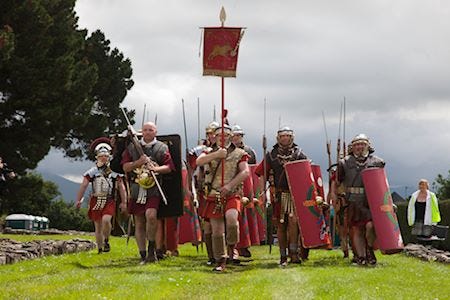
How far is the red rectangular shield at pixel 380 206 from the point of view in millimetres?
12133

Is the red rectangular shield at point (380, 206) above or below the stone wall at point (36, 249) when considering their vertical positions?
above

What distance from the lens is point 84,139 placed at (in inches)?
1532

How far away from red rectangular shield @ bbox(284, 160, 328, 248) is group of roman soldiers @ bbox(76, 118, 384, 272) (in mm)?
98

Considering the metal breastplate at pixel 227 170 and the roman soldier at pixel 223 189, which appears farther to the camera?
the metal breastplate at pixel 227 170

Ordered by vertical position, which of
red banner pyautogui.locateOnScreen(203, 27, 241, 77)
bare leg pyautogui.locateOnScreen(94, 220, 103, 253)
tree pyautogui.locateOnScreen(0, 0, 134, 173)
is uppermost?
tree pyautogui.locateOnScreen(0, 0, 134, 173)

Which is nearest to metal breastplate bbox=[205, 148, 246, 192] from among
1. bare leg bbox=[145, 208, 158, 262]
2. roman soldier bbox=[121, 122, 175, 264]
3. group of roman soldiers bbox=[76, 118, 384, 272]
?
group of roman soldiers bbox=[76, 118, 384, 272]

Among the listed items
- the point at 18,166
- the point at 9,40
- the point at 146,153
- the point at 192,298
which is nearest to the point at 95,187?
the point at 146,153

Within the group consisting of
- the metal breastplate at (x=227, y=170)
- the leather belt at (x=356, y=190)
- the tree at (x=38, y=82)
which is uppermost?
the tree at (x=38, y=82)

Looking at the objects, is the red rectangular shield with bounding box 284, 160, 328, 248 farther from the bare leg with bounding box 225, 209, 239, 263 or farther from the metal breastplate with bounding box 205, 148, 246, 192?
the bare leg with bounding box 225, 209, 239, 263

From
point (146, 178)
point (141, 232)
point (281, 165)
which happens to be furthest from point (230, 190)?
point (141, 232)

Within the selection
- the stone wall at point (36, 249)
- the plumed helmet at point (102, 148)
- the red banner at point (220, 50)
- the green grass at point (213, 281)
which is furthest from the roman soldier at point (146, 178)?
the plumed helmet at point (102, 148)

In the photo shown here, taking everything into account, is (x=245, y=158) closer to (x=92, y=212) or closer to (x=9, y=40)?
(x=92, y=212)

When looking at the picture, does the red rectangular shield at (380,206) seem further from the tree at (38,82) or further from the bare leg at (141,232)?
the tree at (38,82)

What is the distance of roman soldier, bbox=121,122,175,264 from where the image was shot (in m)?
11.5
